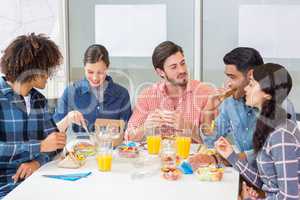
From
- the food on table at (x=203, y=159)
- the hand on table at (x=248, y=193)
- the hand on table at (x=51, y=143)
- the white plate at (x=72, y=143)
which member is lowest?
the hand on table at (x=248, y=193)

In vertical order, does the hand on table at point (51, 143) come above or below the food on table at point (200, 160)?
above

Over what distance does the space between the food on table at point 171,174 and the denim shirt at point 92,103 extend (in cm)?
103

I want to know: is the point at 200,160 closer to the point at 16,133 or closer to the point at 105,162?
the point at 105,162

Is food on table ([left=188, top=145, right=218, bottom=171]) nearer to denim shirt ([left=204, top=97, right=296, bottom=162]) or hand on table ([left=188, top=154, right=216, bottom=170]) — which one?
hand on table ([left=188, top=154, right=216, bottom=170])

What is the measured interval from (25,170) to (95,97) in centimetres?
92

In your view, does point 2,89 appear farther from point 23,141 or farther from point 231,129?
point 231,129

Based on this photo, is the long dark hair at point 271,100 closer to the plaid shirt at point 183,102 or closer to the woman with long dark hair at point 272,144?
the woman with long dark hair at point 272,144

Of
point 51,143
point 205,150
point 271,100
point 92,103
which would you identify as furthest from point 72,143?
point 271,100

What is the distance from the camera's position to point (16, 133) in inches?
83.7

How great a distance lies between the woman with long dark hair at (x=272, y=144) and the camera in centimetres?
172

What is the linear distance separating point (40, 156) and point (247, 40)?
1.90 m

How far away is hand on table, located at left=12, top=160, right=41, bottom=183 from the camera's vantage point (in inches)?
80.4

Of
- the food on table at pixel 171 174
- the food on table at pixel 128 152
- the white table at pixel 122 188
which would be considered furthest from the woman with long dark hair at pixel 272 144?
the food on table at pixel 128 152

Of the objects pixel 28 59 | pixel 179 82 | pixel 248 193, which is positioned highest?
pixel 28 59
